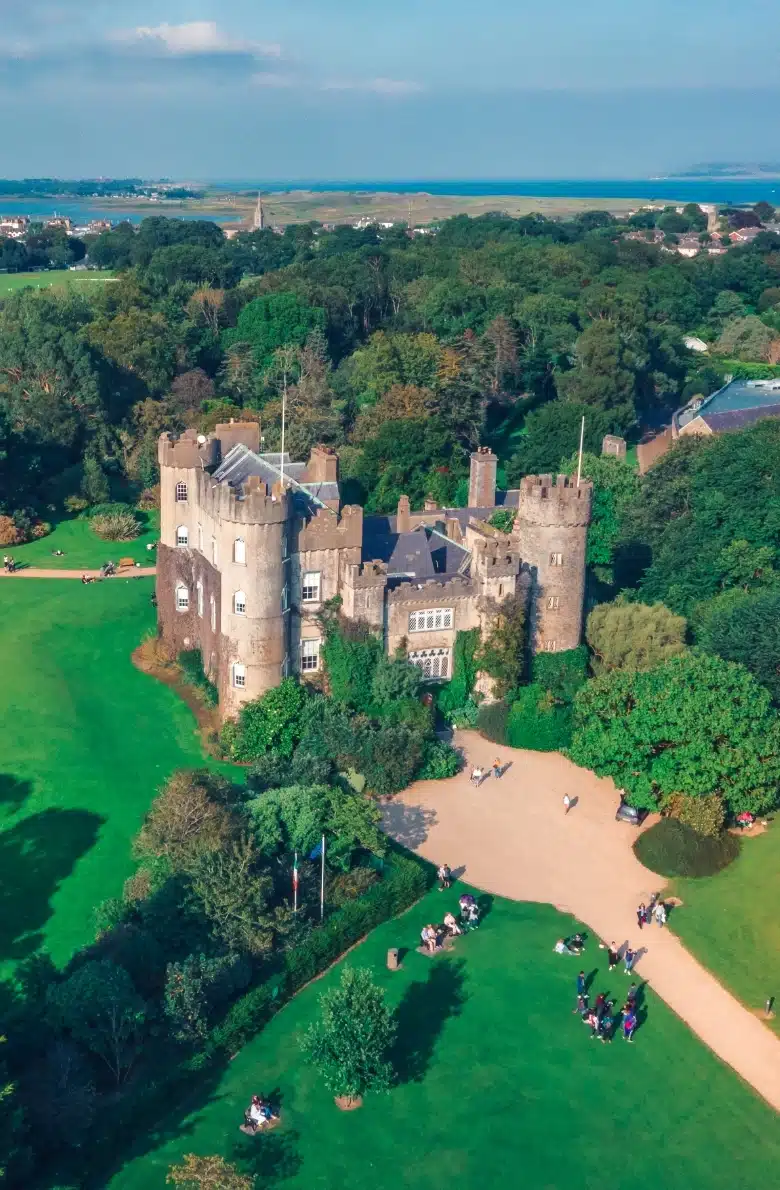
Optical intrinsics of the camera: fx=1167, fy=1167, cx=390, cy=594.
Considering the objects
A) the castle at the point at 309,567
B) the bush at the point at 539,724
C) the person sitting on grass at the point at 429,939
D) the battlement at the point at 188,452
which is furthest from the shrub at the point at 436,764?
the battlement at the point at 188,452

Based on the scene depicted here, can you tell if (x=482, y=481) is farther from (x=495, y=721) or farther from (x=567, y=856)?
(x=567, y=856)

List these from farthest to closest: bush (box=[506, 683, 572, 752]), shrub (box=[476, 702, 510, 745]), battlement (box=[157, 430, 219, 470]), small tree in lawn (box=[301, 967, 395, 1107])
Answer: battlement (box=[157, 430, 219, 470]) → shrub (box=[476, 702, 510, 745]) → bush (box=[506, 683, 572, 752]) → small tree in lawn (box=[301, 967, 395, 1107])

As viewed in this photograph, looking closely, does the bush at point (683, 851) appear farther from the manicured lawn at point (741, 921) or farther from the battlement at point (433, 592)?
the battlement at point (433, 592)

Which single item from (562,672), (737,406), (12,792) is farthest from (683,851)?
(737,406)

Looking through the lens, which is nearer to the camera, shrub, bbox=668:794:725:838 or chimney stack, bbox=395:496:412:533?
shrub, bbox=668:794:725:838

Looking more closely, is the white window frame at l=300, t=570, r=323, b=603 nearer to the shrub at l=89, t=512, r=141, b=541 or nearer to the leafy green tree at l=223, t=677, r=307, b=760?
the leafy green tree at l=223, t=677, r=307, b=760

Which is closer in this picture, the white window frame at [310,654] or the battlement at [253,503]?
the battlement at [253,503]

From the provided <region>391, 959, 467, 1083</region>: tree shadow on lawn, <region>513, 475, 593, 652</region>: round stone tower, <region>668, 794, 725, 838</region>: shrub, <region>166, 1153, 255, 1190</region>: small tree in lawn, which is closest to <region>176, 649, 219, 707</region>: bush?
<region>513, 475, 593, 652</region>: round stone tower
